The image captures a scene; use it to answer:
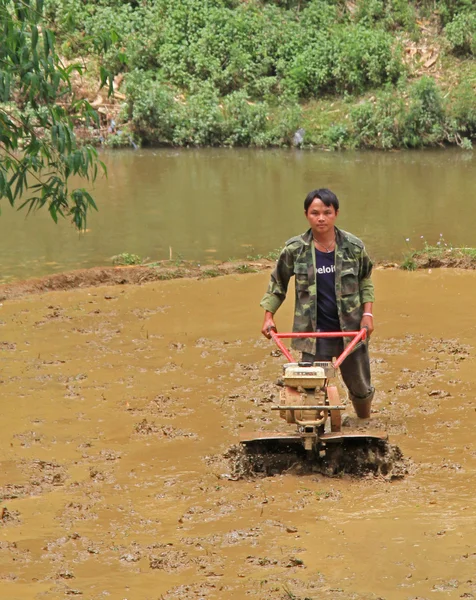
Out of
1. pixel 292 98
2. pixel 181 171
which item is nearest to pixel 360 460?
pixel 181 171

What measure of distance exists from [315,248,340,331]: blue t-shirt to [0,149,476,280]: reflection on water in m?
5.89

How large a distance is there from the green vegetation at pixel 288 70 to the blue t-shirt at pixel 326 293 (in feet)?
52.4

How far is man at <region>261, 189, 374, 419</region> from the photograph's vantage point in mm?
5469

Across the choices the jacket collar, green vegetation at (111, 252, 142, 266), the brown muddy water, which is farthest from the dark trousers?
green vegetation at (111, 252, 142, 266)

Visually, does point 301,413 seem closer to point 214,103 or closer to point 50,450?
point 50,450

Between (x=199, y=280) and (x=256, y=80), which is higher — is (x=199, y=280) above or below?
below

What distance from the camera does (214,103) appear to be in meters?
22.9

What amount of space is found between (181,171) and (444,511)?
48.4 ft

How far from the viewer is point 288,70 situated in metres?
23.9

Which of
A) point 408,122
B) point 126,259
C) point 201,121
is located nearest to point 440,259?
point 126,259

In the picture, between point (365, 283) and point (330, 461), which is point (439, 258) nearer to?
point (365, 283)

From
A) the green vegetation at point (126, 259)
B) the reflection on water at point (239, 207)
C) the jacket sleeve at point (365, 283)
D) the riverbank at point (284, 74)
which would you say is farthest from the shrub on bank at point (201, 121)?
the jacket sleeve at point (365, 283)

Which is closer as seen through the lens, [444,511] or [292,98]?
[444,511]

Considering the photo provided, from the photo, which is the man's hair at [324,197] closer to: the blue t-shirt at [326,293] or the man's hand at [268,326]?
the blue t-shirt at [326,293]
